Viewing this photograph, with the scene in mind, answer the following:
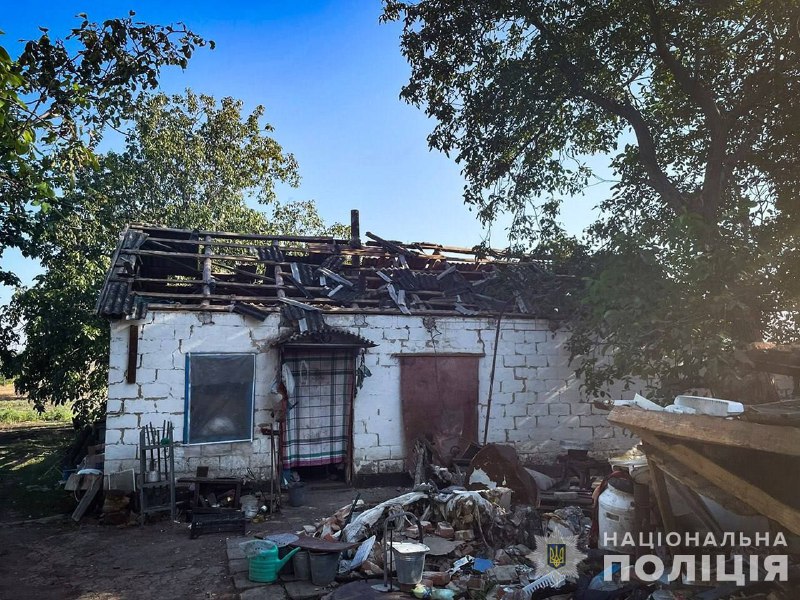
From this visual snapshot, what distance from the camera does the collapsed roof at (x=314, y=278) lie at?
981 cm

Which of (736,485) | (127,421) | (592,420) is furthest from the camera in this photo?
(592,420)

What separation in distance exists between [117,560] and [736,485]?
22.9 ft

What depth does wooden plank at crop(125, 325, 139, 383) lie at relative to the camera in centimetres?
878

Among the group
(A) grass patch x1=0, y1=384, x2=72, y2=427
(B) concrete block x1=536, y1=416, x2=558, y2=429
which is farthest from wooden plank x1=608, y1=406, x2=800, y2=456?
(A) grass patch x1=0, y1=384, x2=72, y2=427

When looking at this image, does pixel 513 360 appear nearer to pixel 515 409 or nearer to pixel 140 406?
pixel 515 409

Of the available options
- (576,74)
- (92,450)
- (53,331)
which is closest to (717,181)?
(576,74)

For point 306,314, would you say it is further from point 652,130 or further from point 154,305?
point 652,130

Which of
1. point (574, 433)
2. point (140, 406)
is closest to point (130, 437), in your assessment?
point (140, 406)

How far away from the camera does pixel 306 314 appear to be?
9930 mm

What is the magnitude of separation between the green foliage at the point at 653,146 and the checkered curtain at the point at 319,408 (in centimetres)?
479

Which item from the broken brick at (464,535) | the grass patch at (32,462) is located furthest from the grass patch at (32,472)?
the broken brick at (464,535)

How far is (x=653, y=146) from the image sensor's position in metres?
10.1

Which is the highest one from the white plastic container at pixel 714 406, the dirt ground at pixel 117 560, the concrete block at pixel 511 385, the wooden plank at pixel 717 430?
the white plastic container at pixel 714 406

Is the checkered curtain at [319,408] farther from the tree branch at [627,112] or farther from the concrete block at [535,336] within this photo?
the tree branch at [627,112]
